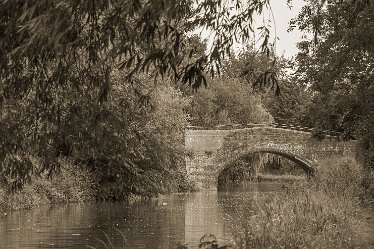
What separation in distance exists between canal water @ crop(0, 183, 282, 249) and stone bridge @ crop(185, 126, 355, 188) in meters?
11.2

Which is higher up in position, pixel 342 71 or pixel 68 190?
pixel 342 71

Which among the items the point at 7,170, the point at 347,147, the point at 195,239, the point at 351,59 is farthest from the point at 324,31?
the point at 347,147

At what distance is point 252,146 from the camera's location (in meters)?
42.9

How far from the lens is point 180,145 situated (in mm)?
33344

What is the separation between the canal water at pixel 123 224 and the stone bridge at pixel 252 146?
11.2 metres

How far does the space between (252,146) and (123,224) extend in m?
21.6

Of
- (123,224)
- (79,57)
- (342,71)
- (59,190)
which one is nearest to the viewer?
(79,57)

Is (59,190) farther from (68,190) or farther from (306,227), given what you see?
(306,227)

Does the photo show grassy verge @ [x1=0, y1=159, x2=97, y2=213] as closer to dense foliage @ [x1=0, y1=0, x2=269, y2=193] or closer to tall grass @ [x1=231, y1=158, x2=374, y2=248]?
tall grass @ [x1=231, y1=158, x2=374, y2=248]

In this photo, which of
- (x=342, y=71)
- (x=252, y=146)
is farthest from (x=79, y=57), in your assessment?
(x=252, y=146)

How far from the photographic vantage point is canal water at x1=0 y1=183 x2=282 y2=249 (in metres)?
17.8

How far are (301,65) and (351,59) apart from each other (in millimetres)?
2778

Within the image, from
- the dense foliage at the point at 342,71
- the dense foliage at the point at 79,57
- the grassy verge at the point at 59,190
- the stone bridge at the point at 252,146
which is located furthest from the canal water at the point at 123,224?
the stone bridge at the point at 252,146

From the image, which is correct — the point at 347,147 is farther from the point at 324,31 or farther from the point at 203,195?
the point at 324,31
